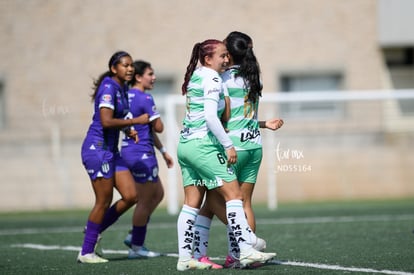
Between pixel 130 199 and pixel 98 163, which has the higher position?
pixel 98 163

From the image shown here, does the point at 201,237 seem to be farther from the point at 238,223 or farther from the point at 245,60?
the point at 245,60

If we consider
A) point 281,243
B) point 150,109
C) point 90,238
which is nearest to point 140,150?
point 150,109

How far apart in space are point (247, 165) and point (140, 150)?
230 centimetres

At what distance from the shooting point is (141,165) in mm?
10547

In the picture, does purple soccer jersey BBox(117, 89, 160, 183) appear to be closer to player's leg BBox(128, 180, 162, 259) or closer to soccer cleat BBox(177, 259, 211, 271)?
player's leg BBox(128, 180, 162, 259)

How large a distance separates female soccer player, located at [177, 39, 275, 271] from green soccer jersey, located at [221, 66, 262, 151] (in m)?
0.15

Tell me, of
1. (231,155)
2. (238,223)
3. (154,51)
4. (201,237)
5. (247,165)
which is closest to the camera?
(231,155)

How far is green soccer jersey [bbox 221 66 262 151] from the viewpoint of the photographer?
8406mm

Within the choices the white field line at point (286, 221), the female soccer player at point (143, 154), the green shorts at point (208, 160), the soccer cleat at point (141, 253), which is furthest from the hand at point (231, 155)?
the white field line at point (286, 221)

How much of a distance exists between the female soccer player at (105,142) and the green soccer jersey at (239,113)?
136cm

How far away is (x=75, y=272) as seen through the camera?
852 cm

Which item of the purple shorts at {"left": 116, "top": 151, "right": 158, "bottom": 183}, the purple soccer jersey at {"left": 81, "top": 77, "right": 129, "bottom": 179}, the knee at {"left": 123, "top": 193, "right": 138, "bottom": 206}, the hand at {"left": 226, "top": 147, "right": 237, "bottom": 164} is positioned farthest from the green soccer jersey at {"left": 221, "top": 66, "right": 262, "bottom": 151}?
the purple shorts at {"left": 116, "top": 151, "right": 158, "bottom": 183}

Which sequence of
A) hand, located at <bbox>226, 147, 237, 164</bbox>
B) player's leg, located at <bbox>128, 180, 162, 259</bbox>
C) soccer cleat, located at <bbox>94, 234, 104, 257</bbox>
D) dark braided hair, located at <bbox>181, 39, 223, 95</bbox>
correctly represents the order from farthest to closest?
player's leg, located at <bbox>128, 180, 162, 259</bbox>
soccer cleat, located at <bbox>94, 234, 104, 257</bbox>
dark braided hair, located at <bbox>181, 39, 223, 95</bbox>
hand, located at <bbox>226, 147, 237, 164</bbox>

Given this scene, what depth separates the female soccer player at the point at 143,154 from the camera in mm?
10469
